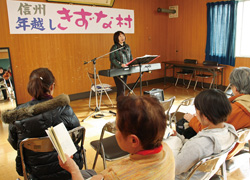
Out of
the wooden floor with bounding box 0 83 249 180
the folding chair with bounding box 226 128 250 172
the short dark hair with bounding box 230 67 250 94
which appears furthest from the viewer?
the wooden floor with bounding box 0 83 249 180

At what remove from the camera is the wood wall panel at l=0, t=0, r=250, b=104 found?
14.7ft

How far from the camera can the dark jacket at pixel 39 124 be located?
1.46m

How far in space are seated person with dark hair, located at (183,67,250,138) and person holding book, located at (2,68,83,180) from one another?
0.96 metres

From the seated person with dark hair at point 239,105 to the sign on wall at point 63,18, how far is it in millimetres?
3791

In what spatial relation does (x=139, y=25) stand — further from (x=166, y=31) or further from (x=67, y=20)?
(x=67, y=20)

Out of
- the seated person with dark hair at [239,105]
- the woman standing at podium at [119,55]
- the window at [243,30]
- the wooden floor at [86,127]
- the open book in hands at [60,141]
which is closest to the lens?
the open book in hands at [60,141]

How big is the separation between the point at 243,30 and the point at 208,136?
4933 mm

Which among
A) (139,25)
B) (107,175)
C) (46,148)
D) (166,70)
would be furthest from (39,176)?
(166,70)

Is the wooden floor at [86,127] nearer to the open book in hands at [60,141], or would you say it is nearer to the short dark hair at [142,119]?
the open book in hands at [60,141]

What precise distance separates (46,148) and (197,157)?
0.96 m

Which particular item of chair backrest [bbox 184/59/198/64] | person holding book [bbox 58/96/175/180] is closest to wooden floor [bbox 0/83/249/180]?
chair backrest [bbox 184/59/198/64]

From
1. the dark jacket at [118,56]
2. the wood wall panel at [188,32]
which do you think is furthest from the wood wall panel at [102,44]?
the dark jacket at [118,56]

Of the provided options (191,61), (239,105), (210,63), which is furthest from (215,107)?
(191,61)

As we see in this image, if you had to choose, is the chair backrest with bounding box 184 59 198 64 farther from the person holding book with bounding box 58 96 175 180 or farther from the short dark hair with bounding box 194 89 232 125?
the person holding book with bounding box 58 96 175 180
